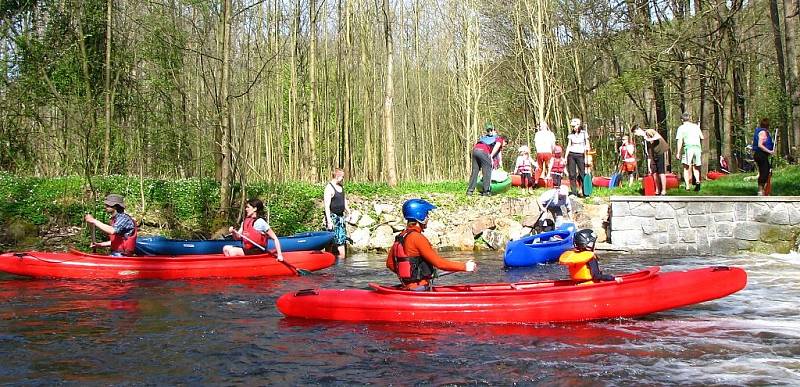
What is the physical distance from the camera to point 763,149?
43.8 ft

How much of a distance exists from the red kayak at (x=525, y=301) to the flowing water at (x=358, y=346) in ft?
0.43

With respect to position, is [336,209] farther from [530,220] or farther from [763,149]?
[763,149]

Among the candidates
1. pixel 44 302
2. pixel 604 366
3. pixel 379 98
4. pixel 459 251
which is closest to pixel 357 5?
pixel 379 98

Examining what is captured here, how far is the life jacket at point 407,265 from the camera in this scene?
25.8 feet

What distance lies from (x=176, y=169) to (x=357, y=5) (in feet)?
22.2

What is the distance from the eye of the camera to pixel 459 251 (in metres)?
15.7

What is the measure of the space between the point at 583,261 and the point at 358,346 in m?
2.65

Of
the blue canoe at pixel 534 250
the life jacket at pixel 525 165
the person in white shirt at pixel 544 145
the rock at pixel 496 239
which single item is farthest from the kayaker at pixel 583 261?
the life jacket at pixel 525 165

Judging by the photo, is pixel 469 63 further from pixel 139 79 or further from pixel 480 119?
pixel 139 79

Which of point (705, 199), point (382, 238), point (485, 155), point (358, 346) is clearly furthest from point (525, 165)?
point (358, 346)

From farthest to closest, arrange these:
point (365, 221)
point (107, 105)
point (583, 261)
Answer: point (365, 221), point (107, 105), point (583, 261)

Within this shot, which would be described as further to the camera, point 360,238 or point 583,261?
point 360,238

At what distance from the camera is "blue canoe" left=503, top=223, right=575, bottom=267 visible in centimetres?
1216

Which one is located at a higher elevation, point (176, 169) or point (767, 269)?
point (176, 169)
